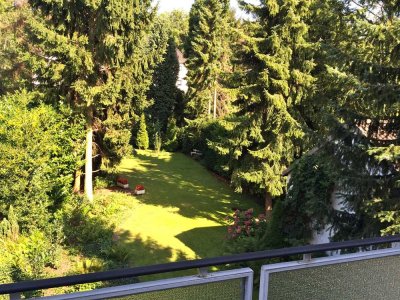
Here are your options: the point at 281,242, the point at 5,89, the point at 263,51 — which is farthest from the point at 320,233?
the point at 5,89

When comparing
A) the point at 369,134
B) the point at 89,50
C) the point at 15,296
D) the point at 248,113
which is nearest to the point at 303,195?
the point at 369,134

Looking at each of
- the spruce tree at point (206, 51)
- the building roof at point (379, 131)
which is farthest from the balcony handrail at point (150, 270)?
the spruce tree at point (206, 51)

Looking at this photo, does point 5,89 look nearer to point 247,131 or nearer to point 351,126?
point 247,131

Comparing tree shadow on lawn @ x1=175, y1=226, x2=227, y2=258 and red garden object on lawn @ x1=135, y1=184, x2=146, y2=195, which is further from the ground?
red garden object on lawn @ x1=135, y1=184, x2=146, y2=195

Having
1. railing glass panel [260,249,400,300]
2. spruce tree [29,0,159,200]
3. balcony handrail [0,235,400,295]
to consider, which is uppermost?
spruce tree [29,0,159,200]

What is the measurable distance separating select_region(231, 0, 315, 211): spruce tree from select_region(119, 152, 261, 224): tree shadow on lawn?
3031mm

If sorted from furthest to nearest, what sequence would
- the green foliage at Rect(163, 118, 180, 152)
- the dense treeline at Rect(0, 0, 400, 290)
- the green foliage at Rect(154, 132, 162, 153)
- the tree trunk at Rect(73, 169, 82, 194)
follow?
1. the green foliage at Rect(163, 118, 180, 152)
2. the green foliage at Rect(154, 132, 162, 153)
3. the tree trunk at Rect(73, 169, 82, 194)
4. the dense treeline at Rect(0, 0, 400, 290)

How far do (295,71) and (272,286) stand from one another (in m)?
14.5

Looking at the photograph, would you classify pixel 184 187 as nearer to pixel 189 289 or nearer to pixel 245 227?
pixel 245 227

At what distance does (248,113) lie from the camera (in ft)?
55.3

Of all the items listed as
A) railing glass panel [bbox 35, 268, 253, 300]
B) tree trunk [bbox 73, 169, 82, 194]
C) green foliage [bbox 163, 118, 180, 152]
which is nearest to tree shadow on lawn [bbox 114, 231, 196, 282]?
tree trunk [bbox 73, 169, 82, 194]

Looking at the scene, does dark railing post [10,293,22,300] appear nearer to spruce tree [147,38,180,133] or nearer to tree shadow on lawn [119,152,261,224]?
tree shadow on lawn [119,152,261,224]

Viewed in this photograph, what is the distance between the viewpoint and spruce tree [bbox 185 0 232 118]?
A: 27484 mm

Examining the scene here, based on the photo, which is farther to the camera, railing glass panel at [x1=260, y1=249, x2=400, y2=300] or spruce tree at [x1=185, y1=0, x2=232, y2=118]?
spruce tree at [x1=185, y1=0, x2=232, y2=118]
